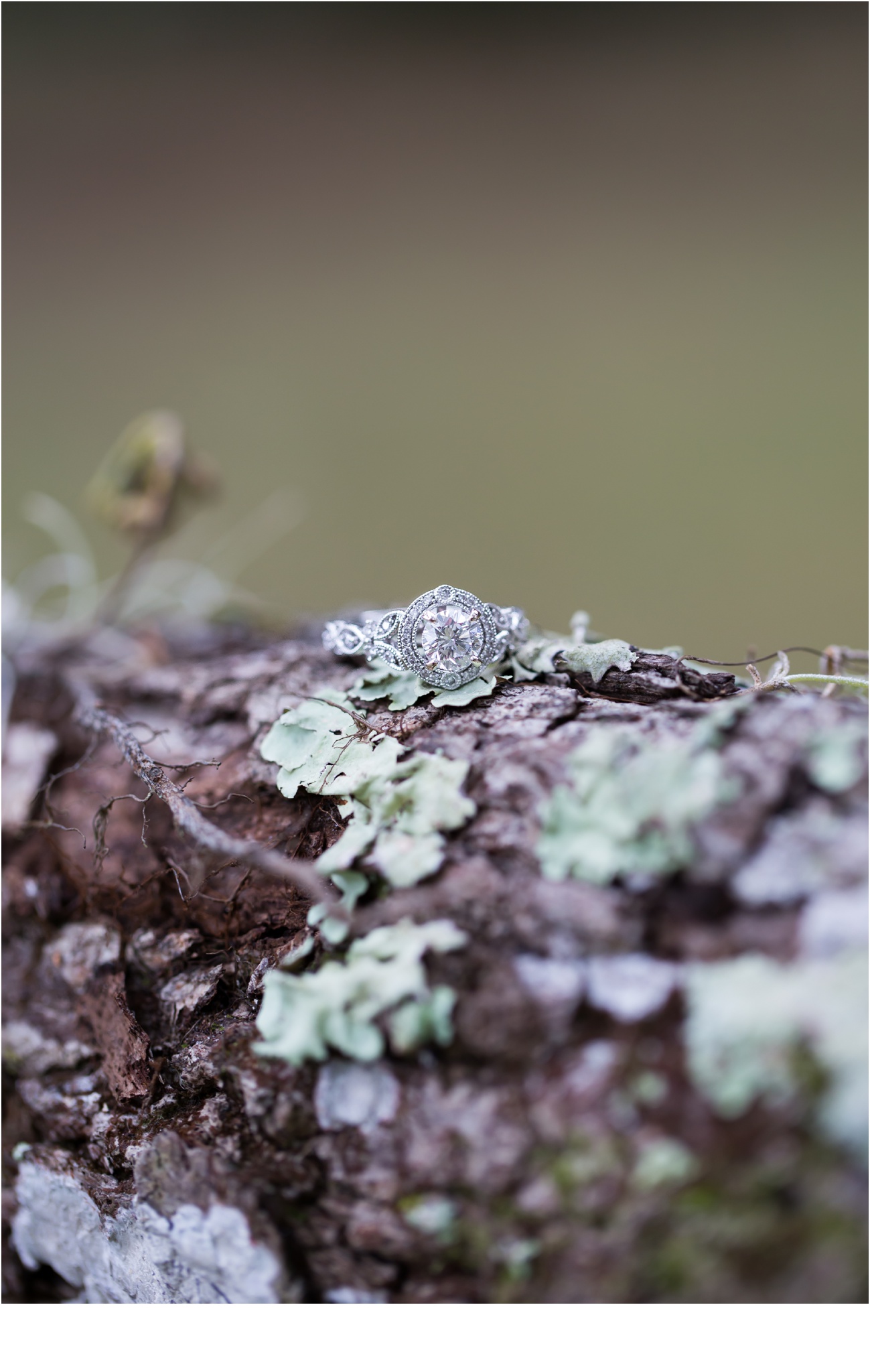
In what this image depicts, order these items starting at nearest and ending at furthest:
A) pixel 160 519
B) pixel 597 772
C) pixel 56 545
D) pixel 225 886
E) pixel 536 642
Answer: pixel 597 772, pixel 225 886, pixel 536 642, pixel 160 519, pixel 56 545

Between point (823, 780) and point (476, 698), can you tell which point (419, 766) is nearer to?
point (476, 698)

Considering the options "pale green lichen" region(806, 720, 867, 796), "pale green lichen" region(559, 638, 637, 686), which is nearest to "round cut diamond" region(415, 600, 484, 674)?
"pale green lichen" region(559, 638, 637, 686)

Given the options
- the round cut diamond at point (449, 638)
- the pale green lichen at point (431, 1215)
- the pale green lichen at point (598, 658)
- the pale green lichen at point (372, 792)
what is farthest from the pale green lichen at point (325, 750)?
the pale green lichen at point (431, 1215)

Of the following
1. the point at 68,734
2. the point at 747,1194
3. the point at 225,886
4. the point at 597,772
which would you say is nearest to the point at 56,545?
the point at 68,734

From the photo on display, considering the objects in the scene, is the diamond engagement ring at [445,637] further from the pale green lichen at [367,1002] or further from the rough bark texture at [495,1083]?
the pale green lichen at [367,1002]

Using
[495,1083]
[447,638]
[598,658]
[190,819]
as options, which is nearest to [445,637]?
[447,638]

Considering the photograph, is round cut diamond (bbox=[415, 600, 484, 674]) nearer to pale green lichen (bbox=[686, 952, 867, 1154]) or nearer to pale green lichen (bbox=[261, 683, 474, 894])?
pale green lichen (bbox=[261, 683, 474, 894])
